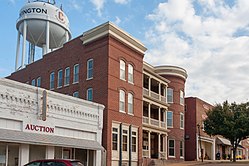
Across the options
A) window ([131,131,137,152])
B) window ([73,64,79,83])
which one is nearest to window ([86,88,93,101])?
window ([73,64,79,83])

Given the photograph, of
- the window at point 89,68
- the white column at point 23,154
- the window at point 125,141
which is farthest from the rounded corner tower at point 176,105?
the white column at point 23,154

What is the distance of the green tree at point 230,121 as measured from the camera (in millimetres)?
44938

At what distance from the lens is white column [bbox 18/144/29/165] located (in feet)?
72.3

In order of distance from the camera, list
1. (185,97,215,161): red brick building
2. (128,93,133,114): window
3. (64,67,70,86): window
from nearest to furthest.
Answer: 1. (128,93,133,114): window
2. (64,67,70,86): window
3. (185,97,215,161): red brick building

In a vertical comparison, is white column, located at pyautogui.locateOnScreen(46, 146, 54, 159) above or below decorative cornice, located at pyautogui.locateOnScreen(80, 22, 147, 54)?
below

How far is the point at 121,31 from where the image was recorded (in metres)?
33.2

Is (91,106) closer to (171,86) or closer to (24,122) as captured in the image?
(24,122)

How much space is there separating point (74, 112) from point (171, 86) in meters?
21.9

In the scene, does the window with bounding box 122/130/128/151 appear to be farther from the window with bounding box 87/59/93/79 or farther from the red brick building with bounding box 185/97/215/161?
the red brick building with bounding box 185/97/215/161

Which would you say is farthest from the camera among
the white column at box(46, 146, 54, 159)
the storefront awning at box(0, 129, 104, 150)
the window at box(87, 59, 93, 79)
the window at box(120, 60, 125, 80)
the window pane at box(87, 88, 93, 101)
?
the window at box(120, 60, 125, 80)

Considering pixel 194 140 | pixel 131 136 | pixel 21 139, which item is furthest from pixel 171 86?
pixel 21 139

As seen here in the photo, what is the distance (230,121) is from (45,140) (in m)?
29.3

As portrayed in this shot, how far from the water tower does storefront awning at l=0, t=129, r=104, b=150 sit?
21.5 meters

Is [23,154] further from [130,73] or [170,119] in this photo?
[170,119]
